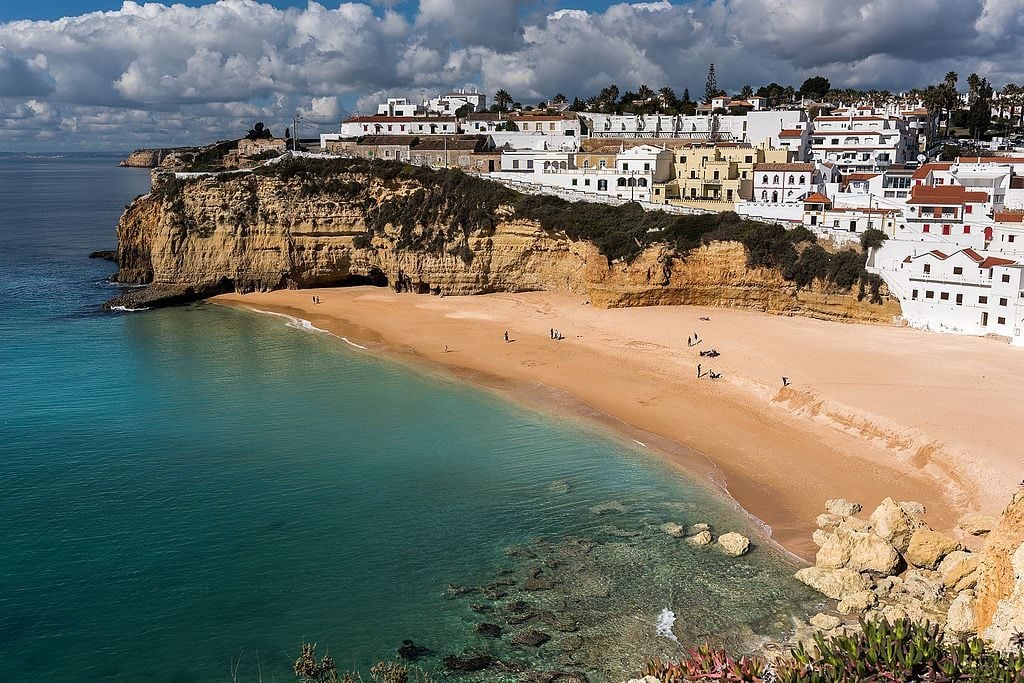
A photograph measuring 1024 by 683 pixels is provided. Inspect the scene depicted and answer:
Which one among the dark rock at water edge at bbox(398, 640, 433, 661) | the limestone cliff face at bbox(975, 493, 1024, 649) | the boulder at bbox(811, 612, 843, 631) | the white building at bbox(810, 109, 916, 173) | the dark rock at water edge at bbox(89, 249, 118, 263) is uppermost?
the white building at bbox(810, 109, 916, 173)

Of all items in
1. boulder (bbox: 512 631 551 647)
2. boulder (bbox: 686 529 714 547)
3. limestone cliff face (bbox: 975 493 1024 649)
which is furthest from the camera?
boulder (bbox: 686 529 714 547)

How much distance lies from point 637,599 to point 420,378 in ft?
60.3

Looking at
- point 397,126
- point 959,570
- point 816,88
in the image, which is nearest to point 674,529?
point 959,570

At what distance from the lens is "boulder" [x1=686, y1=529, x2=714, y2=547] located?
19828 mm

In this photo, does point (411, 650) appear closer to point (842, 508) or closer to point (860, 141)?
point (842, 508)

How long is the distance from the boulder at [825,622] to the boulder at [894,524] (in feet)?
10.8

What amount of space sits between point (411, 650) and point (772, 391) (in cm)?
1908

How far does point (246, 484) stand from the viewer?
23.2m

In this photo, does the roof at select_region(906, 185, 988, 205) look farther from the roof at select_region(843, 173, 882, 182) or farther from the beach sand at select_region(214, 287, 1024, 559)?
the beach sand at select_region(214, 287, 1024, 559)

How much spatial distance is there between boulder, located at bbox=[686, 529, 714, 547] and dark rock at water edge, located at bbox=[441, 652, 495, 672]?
6.77 m

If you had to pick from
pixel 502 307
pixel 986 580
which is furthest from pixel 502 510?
pixel 502 307

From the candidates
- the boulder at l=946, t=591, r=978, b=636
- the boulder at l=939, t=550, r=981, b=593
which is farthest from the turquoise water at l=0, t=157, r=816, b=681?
the boulder at l=946, t=591, r=978, b=636

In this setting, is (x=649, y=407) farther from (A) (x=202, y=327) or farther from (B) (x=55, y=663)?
(A) (x=202, y=327)

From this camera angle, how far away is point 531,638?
16250 mm
